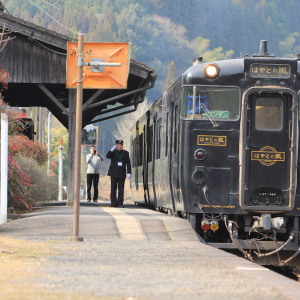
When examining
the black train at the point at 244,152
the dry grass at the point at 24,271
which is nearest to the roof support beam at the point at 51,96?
the black train at the point at 244,152

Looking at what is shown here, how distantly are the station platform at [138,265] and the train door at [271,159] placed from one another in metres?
1.31

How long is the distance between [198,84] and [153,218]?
2840 mm

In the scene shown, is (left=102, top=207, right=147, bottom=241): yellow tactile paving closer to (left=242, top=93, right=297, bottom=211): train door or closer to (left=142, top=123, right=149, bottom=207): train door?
(left=242, top=93, right=297, bottom=211): train door

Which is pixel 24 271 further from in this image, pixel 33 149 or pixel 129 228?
pixel 33 149

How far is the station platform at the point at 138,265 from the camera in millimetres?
5223

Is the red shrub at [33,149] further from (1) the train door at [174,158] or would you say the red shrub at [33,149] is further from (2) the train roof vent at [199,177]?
(2) the train roof vent at [199,177]

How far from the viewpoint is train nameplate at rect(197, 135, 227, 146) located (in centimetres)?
1055

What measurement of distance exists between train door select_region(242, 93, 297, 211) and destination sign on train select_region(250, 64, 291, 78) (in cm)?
35

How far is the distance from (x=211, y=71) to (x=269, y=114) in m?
1.22

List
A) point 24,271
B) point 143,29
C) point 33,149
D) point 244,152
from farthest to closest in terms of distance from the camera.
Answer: point 143,29 < point 33,149 < point 244,152 < point 24,271

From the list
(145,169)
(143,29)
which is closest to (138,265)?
(145,169)

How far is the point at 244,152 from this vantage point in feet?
34.3

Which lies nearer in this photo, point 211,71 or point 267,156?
point 267,156

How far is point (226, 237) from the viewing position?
36.1 ft
